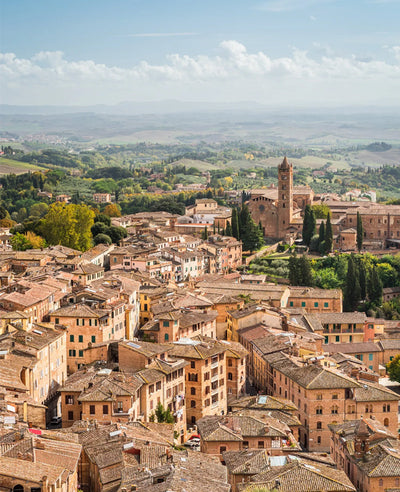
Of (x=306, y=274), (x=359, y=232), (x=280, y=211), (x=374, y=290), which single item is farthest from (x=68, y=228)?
(x=359, y=232)

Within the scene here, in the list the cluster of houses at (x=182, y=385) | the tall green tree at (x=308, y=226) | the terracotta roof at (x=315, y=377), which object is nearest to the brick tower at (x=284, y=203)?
the tall green tree at (x=308, y=226)

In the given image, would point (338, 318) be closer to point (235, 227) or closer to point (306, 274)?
point (306, 274)

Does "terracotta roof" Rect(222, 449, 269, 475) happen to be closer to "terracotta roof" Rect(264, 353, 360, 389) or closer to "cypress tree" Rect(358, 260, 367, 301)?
"terracotta roof" Rect(264, 353, 360, 389)

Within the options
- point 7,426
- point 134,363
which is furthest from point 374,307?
point 7,426

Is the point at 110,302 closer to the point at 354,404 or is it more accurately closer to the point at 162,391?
the point at 162,391

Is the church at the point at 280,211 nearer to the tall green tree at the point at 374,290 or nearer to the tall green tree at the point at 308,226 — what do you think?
the tall green tree at the point at 308,226

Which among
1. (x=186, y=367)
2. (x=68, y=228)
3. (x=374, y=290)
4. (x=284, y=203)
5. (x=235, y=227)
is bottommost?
(x=374, y=290)
